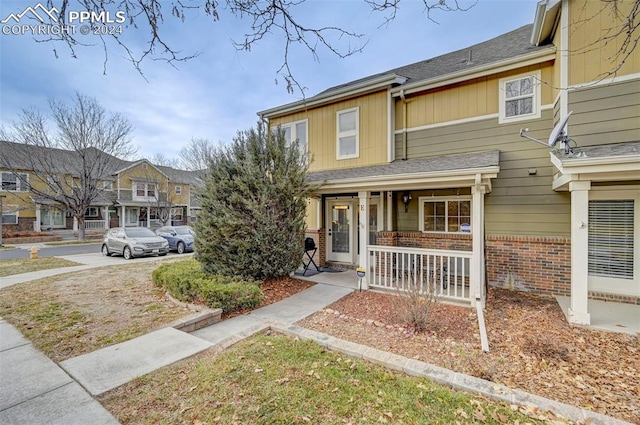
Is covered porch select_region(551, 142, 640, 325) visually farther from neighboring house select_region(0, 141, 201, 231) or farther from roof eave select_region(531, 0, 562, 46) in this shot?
neighboring house select_region(0, 141, 201, 231)

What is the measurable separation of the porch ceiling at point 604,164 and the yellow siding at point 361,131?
436 centimetres

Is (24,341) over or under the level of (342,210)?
under

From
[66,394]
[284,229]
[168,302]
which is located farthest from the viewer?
[284,229]

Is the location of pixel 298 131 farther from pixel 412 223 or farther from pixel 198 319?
pixel 198 319

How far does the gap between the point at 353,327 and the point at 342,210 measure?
198 inches

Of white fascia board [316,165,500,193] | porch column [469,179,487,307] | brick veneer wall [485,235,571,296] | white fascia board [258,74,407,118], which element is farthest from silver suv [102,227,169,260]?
brick veneer wall [485,235,571,296]

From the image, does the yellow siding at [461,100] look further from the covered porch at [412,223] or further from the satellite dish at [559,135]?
the satellite dish at [559,135]

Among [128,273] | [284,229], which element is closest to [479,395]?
[284,229]

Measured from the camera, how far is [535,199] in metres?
6.49

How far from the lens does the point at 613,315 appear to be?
5.01 metres

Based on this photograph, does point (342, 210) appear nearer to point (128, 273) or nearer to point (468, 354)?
point (468, 354)

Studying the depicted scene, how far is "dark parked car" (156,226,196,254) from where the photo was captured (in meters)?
15.6

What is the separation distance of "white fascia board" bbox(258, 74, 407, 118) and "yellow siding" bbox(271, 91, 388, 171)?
21 centimetres

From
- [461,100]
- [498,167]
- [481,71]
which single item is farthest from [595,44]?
[498,167]
